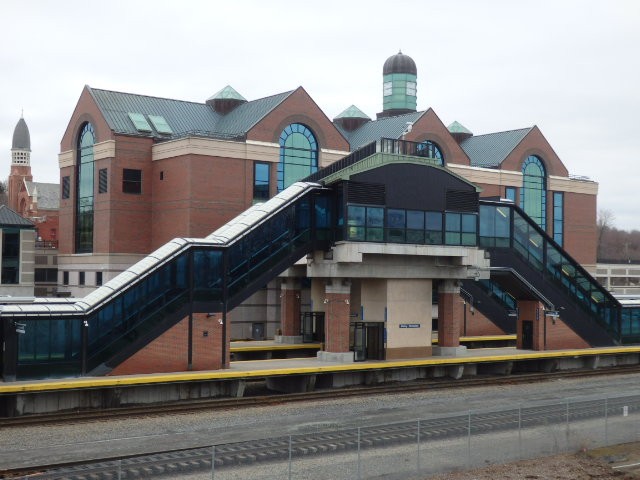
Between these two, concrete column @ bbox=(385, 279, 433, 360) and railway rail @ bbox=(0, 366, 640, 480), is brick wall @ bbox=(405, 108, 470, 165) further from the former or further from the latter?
railway rail @ bbox=(0, 366, 640, 480)

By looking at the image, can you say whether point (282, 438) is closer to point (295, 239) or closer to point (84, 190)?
point (295, 239)

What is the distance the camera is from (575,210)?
73.1m

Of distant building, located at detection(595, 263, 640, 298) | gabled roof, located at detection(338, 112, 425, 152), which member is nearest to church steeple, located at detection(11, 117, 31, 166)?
distant building, located at detection(595, 263, 640, 298)

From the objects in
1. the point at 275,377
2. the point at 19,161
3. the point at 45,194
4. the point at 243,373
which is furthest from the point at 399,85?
the point at 19,161

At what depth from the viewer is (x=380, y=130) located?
219 feet

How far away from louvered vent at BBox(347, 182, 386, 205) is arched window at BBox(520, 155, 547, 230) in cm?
3351

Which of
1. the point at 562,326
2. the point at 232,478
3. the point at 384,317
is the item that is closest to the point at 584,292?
the point at 562,326

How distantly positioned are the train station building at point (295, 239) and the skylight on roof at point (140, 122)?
0.15 metres

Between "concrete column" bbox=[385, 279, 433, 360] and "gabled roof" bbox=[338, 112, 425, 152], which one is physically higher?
"gabled roof" bbox=[338, 112, 425, 152]

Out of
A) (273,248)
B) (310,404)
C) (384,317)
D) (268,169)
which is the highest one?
(268,169)

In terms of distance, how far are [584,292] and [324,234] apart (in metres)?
18.6

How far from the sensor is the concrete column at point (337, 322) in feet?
127

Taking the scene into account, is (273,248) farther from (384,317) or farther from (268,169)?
(268,169)

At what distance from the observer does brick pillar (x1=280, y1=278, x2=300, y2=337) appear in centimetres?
4769
